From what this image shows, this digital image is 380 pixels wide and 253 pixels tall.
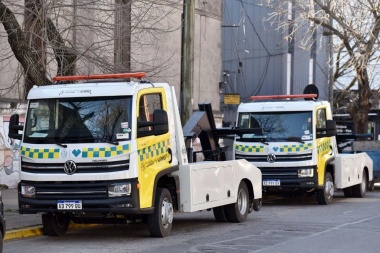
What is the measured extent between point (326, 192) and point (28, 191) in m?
9.33

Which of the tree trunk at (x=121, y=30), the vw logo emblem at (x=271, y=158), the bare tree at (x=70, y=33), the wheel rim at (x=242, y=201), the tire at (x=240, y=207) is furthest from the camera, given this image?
the vw logo emblem at (x=271, y=158)

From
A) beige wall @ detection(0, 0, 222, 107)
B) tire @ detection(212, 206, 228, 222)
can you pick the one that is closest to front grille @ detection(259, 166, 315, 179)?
beige wall @ detection(0, 0, 222, 107)

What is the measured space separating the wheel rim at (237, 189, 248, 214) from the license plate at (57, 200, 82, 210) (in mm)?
4426

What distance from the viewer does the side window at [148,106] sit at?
12.9 m

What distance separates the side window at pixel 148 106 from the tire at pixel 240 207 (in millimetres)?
3222

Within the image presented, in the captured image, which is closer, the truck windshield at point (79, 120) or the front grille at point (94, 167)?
the front grille at point (94, 167)

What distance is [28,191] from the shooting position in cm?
1279

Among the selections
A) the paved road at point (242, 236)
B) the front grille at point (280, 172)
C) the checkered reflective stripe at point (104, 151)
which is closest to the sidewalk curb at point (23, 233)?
the paved road at point (242, 236)

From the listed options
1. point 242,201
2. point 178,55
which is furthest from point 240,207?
point 178,55

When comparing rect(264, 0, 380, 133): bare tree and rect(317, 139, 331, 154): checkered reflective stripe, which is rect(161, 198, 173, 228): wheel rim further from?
rect(264, 0, 380, 133): bare tree

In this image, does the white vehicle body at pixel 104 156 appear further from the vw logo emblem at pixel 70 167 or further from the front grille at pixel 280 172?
the front grille at pixel 280 172

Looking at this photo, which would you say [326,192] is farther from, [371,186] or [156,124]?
[156,124]

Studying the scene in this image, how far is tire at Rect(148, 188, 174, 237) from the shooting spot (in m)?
13.0

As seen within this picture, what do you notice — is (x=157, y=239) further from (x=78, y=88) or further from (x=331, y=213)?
(x=331, y=213)
